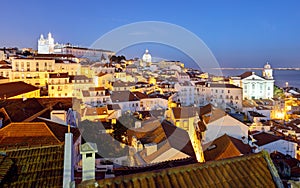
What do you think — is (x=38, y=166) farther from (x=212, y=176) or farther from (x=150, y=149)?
(x=150, y=149)

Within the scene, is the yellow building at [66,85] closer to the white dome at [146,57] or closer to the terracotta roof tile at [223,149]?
the terracotta roof tile at [223,149]

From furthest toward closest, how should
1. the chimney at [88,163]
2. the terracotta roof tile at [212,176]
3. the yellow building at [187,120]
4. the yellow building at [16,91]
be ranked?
the yellow building at [16,91]
the yellow building at [187,120]
the chimney at [88,163]
the terracotta roof tile at [212,176]

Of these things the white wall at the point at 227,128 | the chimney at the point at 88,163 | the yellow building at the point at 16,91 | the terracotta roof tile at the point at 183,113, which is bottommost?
the white wall at the point at 227,128

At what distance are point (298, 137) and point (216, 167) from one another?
55.5 ft

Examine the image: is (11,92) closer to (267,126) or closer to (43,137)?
(43,137)

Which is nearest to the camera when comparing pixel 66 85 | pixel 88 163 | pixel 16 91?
pixel 88 163

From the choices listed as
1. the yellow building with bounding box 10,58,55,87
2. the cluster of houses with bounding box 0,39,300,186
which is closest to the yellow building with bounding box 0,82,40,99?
the cluster of houses with bounding box 0,39,300,186

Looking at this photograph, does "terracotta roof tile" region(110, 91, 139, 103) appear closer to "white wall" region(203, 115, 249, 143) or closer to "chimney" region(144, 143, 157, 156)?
"white wall" region(203, 115, 249, 143)

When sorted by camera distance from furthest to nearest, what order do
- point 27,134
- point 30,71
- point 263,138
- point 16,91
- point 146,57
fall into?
point 146,57, point 30,71, point 16,91, point 263,138, point 27,134

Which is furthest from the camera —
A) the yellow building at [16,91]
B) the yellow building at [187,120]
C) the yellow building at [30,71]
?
the yellow building at [30,71]

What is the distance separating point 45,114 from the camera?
429 inches

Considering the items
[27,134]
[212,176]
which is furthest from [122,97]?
[212,176]

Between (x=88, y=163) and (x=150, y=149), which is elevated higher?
(x=88, y=163)

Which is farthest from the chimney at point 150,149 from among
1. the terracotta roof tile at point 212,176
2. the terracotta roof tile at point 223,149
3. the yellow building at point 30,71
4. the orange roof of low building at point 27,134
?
the yellow building at point 30,71
